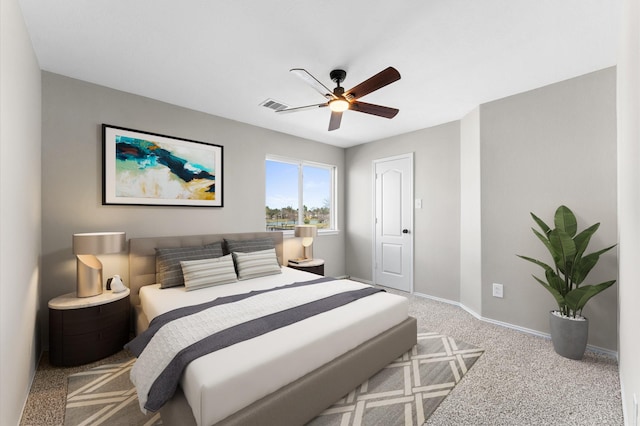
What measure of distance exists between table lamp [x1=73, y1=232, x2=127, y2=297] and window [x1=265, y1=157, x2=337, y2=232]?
213cm

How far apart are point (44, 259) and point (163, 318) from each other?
1.55m

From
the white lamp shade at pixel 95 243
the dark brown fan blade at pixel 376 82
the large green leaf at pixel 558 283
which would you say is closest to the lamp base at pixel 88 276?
the white lamp shade at pixel 95 243

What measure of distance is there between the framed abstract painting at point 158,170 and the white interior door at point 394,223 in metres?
2.68

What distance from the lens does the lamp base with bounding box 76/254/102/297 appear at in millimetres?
2480

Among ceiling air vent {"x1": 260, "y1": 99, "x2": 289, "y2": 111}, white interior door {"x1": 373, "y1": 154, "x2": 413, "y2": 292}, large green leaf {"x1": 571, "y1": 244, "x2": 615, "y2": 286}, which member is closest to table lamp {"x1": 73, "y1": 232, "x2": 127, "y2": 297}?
ceiling air vent {"x1": 260, "y1": 99, "x2": 289, "y2": 111}

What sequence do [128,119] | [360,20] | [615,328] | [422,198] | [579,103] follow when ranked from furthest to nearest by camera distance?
[422,198] < [128,119] < [579,103] < [615,328] < [360,20]

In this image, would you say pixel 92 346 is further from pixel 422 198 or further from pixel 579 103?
pixel 579 103

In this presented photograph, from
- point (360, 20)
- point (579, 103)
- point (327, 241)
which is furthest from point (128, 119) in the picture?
point (579, 103)

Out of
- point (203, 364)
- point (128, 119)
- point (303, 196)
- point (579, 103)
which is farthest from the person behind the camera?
point (303, 196)

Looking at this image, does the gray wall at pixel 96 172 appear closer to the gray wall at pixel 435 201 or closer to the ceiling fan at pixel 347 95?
the ceiling fan at pixel 347 95

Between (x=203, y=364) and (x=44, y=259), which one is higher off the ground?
(x=44, y=259)

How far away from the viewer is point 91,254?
8.07 ft

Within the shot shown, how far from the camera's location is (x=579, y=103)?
2727mm

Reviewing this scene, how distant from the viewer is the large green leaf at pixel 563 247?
239 centimetres
